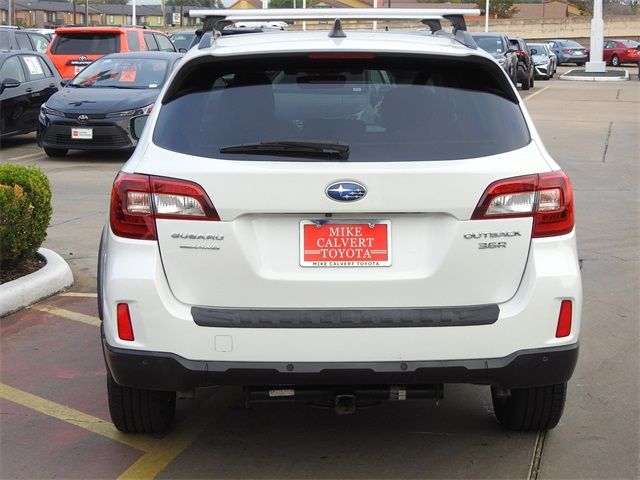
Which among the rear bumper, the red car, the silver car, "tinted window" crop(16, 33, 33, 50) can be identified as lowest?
the red car

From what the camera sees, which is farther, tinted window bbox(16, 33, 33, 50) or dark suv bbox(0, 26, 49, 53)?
tinted window bbox(16, 33, 33, 50)

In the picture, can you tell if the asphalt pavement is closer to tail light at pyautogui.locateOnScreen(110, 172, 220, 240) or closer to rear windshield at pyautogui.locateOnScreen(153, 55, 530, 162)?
tail light at pyautogui.locateOnScreen(110, 172, 220, 240)

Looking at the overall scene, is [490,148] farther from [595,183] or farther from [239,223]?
[595,183]

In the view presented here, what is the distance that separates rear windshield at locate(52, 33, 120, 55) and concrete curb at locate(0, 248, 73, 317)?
14184mm

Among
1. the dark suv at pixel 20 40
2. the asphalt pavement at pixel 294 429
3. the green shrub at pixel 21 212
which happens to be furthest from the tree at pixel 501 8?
the asphalt pavement at pixel 294 429

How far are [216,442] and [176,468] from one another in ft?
1.10

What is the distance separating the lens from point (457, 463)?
14.3 feet

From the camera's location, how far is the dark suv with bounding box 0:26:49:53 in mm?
19938

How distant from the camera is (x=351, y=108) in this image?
4047 mm

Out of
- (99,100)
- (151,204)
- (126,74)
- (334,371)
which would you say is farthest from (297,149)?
(126,74)

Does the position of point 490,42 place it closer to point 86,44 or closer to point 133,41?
point 133,41

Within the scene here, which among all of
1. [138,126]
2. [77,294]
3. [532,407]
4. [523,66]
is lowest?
[523,66]

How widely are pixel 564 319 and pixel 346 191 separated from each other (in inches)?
39.3

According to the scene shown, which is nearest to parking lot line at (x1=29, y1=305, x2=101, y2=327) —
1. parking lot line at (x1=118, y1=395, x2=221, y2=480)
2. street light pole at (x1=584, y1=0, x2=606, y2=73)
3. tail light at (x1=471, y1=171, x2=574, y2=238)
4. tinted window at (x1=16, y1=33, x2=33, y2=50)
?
parking lot line at (x1=118, y1=395, x2=221, y2=480)
